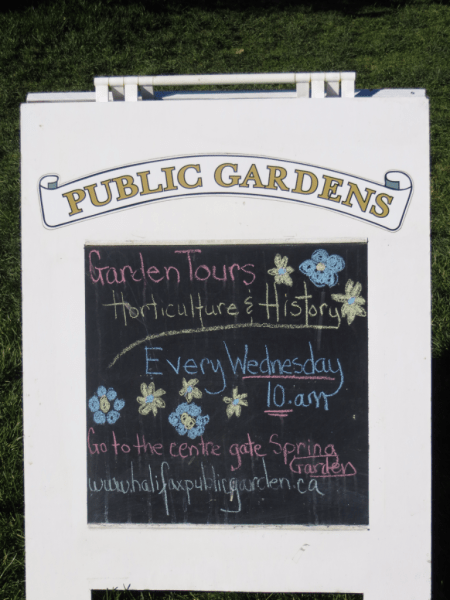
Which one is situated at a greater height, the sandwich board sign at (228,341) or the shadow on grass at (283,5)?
the shadow on grass at (283,5)

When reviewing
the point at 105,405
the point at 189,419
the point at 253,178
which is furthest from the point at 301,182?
the point at 105,405

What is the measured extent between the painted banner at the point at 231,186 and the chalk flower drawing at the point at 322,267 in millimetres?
201

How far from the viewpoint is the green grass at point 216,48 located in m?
5.12

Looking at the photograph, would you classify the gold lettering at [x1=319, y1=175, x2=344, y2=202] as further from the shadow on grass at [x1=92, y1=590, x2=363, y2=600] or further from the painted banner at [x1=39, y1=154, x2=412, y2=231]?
the shadow on grass at [x1=92, y1=590, x2=363, y2=600]

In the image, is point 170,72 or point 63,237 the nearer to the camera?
point 63,237

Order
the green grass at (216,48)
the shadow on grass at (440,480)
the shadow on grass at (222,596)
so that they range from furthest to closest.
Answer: the green grass at (216,48)
the shadow on grass at (440,480)
the shadow on grass at (222,596)

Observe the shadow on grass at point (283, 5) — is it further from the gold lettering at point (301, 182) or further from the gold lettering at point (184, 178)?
the gold lettering at point (301, 182)

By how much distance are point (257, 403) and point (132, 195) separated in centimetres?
Result: 107

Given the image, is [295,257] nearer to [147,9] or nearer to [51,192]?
[51,192]

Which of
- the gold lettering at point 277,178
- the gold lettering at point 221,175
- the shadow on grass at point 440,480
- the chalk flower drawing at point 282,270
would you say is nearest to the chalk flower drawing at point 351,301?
the chalk flower drawing at point 282,270

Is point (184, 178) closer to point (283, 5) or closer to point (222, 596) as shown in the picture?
point (222, 596)

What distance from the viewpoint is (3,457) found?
3391 mm

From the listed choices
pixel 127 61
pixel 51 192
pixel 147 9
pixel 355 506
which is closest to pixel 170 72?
pixel 127 61

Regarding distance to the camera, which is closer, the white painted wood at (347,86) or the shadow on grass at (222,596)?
the white painted wood at (347,86)
